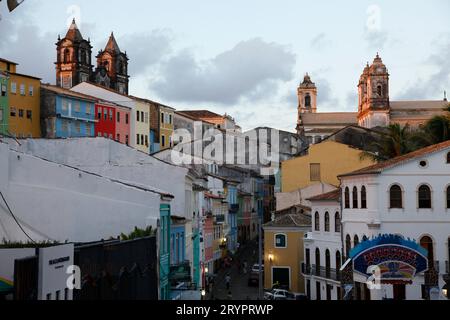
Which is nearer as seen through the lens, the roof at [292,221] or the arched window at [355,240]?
the arched window at [355,240]

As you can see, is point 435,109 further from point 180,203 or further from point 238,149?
point 180,203

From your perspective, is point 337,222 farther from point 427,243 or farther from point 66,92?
point 66,92

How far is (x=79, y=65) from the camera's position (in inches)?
5325

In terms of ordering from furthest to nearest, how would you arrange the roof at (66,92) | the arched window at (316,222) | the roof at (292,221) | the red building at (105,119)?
the red building at (105,119), the roof at (66,92), the roof at (292,221), the arched window at (316,222)

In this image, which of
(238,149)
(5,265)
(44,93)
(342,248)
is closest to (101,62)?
(238,149)

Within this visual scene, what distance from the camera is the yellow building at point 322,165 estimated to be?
206ft

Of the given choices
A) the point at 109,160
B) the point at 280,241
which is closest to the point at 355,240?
the point at 280,241

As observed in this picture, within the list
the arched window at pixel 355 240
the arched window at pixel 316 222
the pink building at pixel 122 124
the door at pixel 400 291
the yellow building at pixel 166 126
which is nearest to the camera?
the door at pixel 400 291

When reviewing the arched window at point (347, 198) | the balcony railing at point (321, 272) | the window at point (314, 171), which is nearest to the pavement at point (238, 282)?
the balcony railing at point (321, 272)

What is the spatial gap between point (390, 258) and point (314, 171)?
28.8 meters

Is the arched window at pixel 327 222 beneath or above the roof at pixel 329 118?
beneath

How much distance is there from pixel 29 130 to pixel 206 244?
28282 millimetres

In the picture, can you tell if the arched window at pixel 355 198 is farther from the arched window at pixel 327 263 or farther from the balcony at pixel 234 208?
the balcony at pixel 234 208

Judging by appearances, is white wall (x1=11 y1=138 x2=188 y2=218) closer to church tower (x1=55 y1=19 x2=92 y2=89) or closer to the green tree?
the green tree
